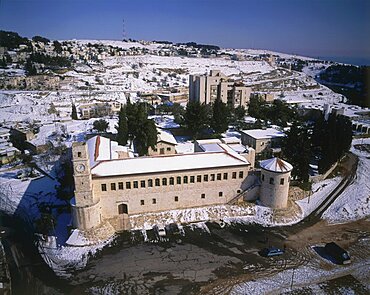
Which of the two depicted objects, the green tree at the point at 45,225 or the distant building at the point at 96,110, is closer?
the green tree at the point at 45,225

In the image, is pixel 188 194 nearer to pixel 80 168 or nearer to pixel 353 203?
pixel 80 168

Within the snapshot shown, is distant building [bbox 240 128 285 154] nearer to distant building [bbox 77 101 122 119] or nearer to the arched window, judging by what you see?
the arched window

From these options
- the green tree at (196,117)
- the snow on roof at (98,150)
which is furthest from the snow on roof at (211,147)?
the green tree at (196,117)

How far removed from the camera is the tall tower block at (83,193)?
21922mm

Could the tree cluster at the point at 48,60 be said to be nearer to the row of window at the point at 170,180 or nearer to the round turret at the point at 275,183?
the row of window at the point at 170,180

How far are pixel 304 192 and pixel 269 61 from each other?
162 m

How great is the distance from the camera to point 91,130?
160ft

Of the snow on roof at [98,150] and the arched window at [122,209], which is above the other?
the snow on roof at [98,150]

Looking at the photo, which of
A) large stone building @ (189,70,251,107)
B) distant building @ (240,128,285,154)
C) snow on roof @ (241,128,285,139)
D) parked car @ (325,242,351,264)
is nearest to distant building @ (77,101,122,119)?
large stone building @ (189,70,251,107)

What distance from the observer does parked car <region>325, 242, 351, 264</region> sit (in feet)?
66.2

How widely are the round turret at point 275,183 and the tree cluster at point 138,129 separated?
12.8m

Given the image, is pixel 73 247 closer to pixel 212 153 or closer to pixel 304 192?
pixel 212 153

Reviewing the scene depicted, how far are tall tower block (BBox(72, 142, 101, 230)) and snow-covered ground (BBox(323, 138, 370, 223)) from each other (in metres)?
19.1

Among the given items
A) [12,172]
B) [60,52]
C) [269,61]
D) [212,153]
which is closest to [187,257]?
[212,153]
